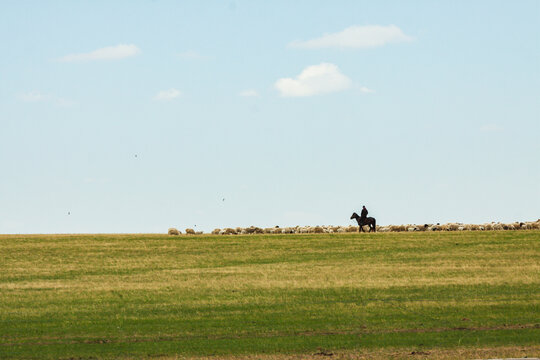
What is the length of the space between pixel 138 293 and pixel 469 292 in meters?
14.8

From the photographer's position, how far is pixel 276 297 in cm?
3312

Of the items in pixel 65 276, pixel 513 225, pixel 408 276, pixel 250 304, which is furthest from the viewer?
pixel 513 225

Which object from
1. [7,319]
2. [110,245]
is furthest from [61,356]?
[110,245]

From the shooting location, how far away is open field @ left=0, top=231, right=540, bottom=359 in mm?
22516

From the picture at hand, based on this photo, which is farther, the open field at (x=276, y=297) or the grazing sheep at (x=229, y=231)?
the grazing sheep at (x=229, y=231)

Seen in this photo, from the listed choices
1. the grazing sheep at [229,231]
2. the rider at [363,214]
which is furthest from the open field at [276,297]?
the grazing sheep at [229,231]

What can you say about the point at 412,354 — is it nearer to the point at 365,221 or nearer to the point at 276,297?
the point at 276,297

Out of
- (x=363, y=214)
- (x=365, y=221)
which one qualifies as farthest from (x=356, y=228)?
(x=363, y=214)

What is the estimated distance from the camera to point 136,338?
2414 centimetres

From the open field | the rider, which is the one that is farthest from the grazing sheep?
the rider

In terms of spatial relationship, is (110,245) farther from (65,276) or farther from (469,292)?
(469,292)

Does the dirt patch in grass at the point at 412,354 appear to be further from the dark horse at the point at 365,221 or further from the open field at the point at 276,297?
the dark horse at the point at 365,221

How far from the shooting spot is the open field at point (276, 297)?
22.5m

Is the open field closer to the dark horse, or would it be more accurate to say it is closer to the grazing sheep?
the dark horse
